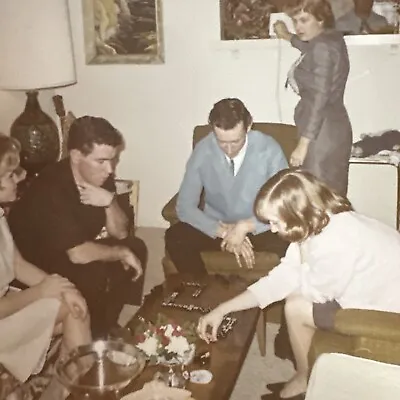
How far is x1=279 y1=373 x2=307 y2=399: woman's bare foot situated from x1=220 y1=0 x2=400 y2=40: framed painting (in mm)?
1688

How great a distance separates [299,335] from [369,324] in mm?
449

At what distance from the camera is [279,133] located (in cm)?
A: 310

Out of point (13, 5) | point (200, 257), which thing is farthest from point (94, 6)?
point (200, 257)

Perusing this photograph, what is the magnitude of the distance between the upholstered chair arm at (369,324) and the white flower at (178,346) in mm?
495

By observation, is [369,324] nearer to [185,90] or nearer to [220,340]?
[220,340]

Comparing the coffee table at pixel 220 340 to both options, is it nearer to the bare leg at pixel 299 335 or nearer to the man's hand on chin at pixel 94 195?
the bare leg at pixel 299 335

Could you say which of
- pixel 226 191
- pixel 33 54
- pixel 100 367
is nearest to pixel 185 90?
pixel 226 191

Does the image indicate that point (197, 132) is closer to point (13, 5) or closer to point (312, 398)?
point (13, 5)

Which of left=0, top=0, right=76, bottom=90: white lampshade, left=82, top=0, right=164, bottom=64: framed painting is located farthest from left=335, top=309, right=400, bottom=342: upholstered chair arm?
left=82, top=0, right=164, bottom=64: framed painting

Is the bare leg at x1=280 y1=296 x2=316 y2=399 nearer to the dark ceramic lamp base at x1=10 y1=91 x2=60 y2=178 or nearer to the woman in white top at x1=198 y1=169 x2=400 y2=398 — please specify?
the woman in white top at x1=198 y1=169 x2=400 y2=398

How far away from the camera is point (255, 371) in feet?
8.52

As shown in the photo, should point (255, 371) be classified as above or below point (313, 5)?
below

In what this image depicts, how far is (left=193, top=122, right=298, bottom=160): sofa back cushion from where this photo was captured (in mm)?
3035

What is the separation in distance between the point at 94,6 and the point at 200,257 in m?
1.56
